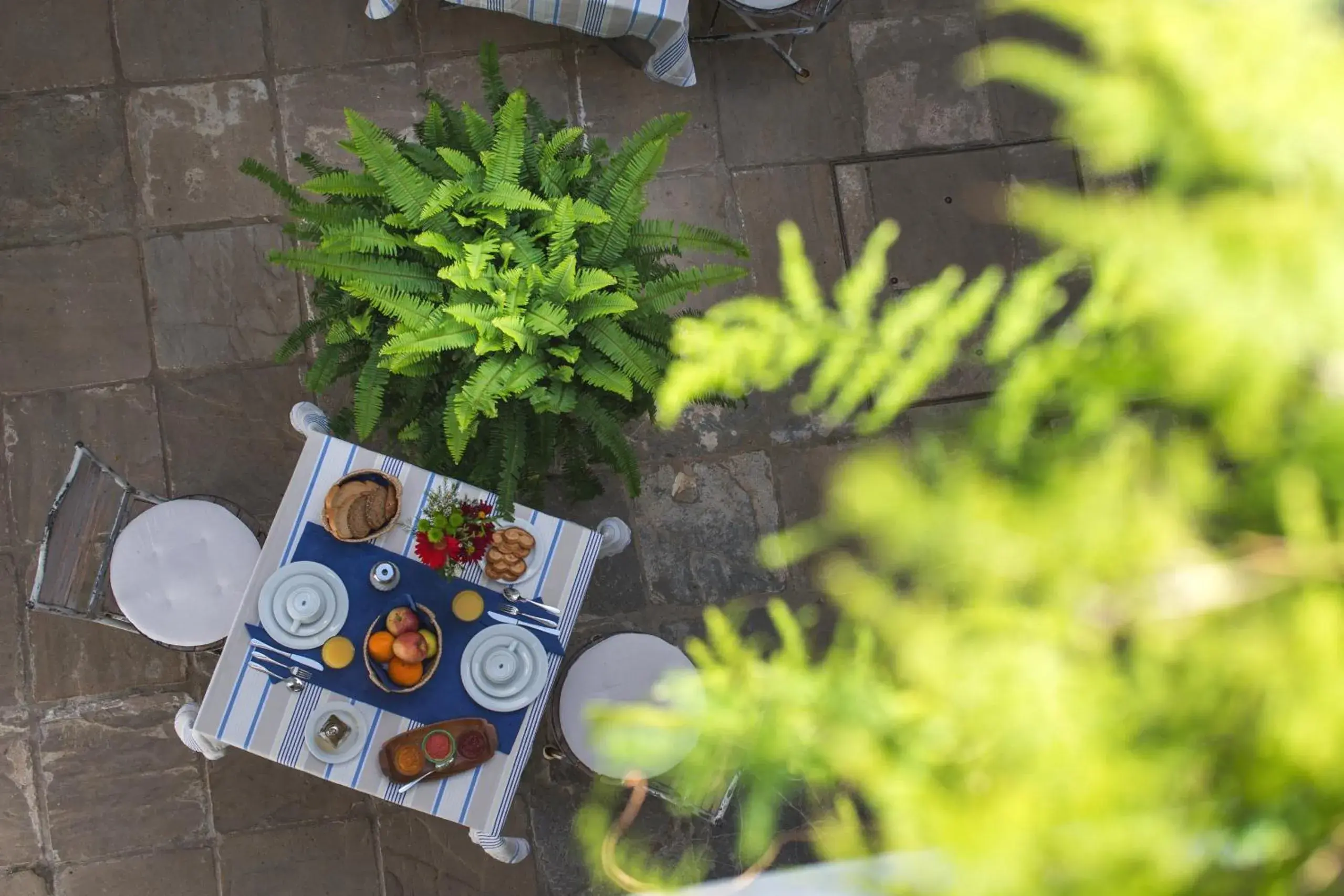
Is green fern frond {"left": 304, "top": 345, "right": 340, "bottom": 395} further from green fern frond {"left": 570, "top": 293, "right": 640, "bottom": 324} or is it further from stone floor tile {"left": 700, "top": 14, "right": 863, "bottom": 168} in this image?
stone floor tile {"left": 700, "top": 14, "right": 863, "bottom": 168}

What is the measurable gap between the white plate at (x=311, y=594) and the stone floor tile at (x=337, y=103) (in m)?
1.85

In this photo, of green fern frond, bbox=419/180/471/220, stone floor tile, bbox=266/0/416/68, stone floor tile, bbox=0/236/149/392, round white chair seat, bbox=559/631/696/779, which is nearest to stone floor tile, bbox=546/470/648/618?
round white chair seat, bbox=559/631/696/779

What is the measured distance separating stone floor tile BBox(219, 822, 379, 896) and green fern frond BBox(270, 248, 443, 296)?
84.4 inches

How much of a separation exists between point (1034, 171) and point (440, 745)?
10.8 ft

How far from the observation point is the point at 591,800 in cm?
383

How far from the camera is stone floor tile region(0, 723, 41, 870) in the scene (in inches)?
148

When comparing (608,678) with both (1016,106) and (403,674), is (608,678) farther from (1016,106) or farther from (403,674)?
(1016,106)

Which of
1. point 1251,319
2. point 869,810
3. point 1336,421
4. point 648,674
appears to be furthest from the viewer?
point 869,810

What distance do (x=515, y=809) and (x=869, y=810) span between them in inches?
52.7

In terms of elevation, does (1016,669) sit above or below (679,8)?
below

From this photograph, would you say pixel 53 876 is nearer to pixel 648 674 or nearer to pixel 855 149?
pixel 648 674

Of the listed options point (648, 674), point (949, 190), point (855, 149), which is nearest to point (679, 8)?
point (855, 149)

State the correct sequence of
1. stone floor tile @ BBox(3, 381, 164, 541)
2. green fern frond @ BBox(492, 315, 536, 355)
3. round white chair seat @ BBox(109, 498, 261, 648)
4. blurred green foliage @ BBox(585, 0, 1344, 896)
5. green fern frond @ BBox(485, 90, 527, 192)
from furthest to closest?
1. stone floor tile @ BBox(3, 381, 164, 541)
2. round white chair seat @ BBox(109, 498, 261, 648)
3. green fern frond @ BBox(485, 90, 527, 192)
4. green fern frond @ BBox(492, 315, 536, 355)
5. blurred green foliage @ BBox(585, 0, 1344, 896)

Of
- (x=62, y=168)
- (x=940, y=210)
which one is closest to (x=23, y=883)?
(x=62, y=168)
